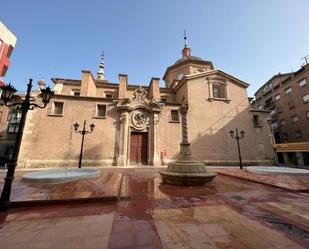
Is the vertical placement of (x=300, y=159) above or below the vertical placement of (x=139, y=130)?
below

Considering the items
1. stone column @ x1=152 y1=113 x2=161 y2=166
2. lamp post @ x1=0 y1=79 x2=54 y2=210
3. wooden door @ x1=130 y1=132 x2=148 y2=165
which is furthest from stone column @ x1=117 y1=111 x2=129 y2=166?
lamp post @ x1=0 y1=79 x2=54 y2=210

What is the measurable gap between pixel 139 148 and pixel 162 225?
13.5 m

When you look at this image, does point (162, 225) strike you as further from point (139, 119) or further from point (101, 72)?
point (101, 72)

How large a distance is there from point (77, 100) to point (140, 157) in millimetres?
8570

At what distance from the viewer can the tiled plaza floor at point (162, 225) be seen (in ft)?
7.10

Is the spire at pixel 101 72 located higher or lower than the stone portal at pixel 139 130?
higher

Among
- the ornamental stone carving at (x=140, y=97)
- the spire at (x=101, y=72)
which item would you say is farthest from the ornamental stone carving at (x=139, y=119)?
the spire at (x=101, y=72)

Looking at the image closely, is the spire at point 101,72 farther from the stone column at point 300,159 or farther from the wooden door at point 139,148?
the stone column at point 300,159

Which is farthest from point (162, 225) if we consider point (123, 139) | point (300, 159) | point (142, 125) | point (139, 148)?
point (300, 159)

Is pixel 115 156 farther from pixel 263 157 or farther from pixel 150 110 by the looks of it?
pixel 263 157

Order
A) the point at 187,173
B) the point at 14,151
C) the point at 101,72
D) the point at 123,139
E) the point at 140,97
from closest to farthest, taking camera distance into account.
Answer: the point at 14,151, the point at 187,173, the point at 123,139, the point at 140,97, the point at 101,72

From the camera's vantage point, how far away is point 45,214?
10.7 feet

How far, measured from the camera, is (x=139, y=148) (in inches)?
633

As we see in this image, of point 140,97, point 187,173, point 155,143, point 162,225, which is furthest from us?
point 140,97
